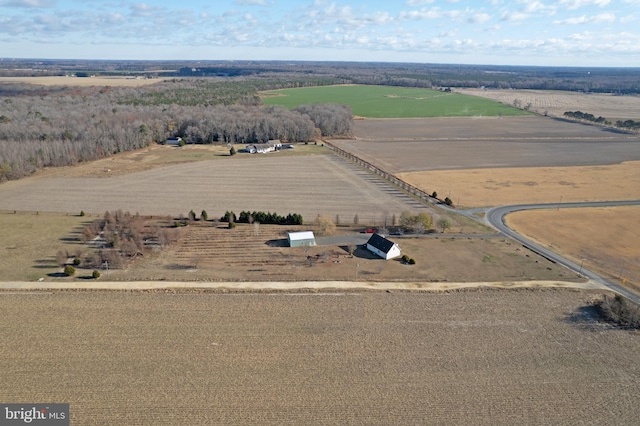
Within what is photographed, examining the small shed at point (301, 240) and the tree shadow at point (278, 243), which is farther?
the tree shadow at point (278, 243)

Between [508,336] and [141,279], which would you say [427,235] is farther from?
[141,279]

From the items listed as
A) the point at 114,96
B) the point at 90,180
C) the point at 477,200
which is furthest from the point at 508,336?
the point at 114,96

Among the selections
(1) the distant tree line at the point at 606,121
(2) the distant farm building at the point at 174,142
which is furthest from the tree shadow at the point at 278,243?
(1) the distant tree line at the point at 606,121

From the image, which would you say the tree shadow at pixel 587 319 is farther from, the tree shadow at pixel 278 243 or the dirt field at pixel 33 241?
the dirt field at pixel 33 241

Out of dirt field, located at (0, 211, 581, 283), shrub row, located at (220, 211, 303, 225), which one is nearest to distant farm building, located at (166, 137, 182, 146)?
dirt field, located at (0, 211, 581, 283)

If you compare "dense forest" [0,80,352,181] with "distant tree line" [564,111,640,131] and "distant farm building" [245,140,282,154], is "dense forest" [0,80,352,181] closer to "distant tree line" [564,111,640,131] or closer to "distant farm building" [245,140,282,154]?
"distant farm building" [245,140,282,154]
